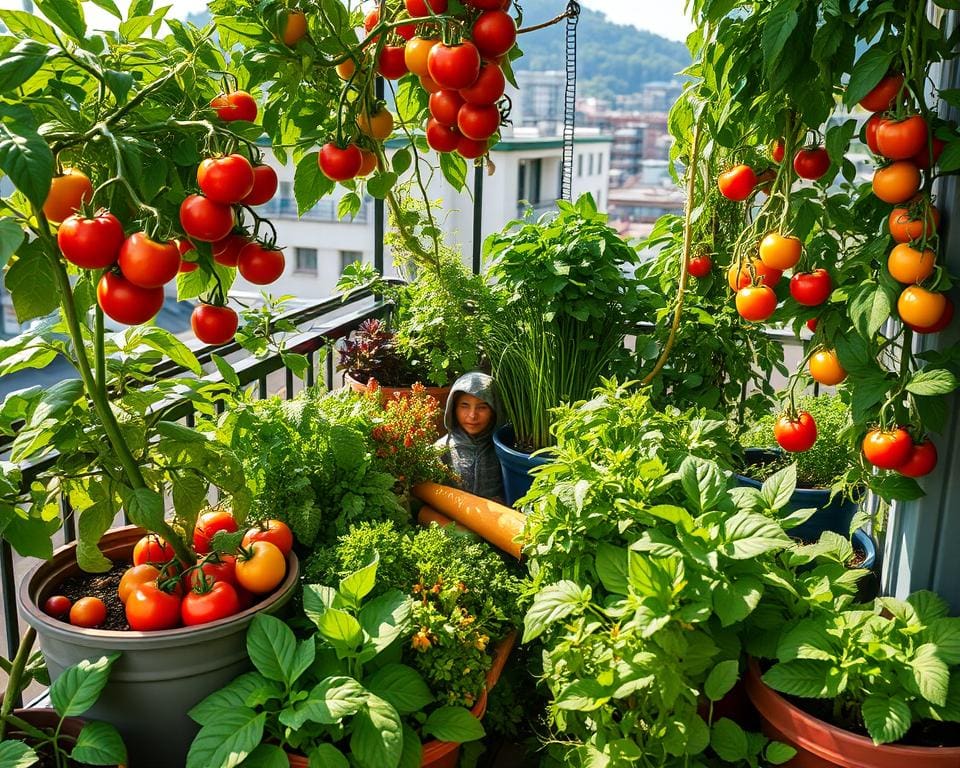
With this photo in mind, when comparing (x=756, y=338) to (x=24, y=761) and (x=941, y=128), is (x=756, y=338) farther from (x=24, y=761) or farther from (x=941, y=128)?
(x=24, y=761)

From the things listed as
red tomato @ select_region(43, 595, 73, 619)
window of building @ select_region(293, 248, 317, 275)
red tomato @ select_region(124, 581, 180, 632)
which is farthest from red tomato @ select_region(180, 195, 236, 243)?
window of building @ select_region(293, 248, 317, 275)

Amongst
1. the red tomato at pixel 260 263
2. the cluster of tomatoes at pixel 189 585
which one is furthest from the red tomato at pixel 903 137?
the cluster of tomatoes at pixel 189 585

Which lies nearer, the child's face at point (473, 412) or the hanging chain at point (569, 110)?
the child's face at point (473, 412)

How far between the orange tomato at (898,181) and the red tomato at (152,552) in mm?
1284

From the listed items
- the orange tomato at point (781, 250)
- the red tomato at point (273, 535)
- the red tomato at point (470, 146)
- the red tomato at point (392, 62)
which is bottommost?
the red tomato at point (273, 535)

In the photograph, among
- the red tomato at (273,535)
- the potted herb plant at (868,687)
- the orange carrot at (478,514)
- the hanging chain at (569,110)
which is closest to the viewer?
the potted herb plant at (868,687)

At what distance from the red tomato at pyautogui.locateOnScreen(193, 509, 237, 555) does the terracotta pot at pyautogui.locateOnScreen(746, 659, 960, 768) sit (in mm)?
959

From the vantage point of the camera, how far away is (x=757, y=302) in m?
1.65

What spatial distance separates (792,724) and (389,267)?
2161 mm

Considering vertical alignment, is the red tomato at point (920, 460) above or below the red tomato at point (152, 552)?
above

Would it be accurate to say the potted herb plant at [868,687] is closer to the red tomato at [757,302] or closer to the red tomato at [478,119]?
the red tomato at [757,302]

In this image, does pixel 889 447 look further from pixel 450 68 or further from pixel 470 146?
pixel 450 68

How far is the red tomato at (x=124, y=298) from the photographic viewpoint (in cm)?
98

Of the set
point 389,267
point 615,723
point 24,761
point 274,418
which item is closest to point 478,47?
point 274,418
